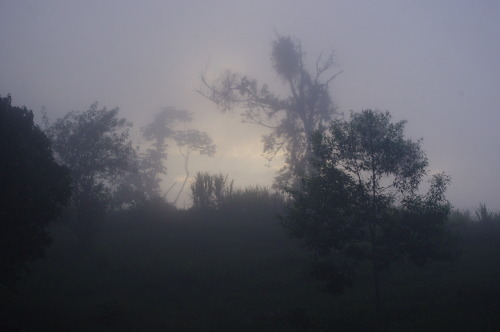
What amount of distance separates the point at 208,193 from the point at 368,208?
802 inches

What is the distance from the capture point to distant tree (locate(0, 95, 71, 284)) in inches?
480

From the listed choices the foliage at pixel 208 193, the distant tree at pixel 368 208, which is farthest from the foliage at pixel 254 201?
the distant tree at pixel 368 208

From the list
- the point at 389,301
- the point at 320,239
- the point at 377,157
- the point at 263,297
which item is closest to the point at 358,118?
the point at 377,157

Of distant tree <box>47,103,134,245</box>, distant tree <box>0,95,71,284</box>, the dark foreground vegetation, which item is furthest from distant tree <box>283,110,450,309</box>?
distant tree <box>47,103,134,245</box>

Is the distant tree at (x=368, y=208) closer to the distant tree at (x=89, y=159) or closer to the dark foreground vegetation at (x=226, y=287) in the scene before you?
the dark foreground vegetation at (x=226, y=287)

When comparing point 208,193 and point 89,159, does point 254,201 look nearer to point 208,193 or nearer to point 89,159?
point 208,193

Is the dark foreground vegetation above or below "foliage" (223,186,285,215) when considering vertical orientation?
below

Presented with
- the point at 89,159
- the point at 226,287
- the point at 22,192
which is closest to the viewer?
the point at 22,192

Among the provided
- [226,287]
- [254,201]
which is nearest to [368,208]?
[226,287]

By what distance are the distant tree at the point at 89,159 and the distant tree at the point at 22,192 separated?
438 inches

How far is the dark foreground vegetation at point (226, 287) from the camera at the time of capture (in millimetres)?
14000

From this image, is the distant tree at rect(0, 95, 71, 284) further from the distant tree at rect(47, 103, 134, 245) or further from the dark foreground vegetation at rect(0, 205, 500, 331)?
the distant tree at rect(47, 103, 134, 245)

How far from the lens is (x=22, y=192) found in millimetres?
12469

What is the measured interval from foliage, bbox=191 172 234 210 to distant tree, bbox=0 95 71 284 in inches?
700
